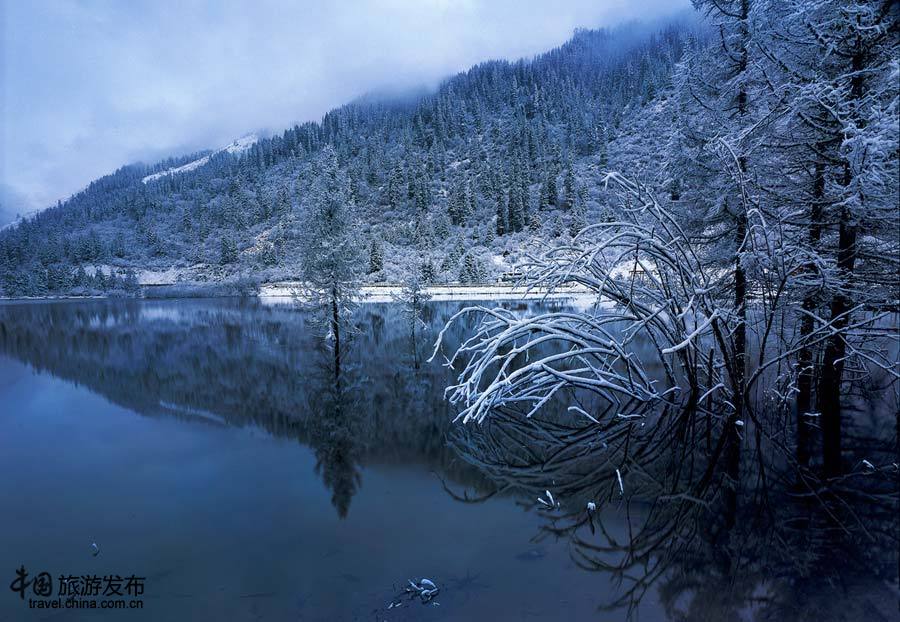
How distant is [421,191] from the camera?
388 ft

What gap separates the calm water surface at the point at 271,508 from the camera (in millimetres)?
5375

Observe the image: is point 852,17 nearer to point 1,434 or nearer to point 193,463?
point 193,463

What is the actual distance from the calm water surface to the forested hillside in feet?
191

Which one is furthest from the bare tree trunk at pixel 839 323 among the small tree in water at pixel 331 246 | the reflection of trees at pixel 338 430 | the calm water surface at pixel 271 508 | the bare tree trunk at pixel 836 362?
the small tree in water at pixel 331 246

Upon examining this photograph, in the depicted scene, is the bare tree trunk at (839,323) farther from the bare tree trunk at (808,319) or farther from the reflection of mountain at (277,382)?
the reflection of mountain at (277,382)

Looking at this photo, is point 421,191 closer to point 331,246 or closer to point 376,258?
point 376,258

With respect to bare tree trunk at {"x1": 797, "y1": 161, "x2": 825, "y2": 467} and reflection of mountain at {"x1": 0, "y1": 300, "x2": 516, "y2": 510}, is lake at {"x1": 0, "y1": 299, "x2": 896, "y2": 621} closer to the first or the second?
reflection of mountain at {"x1": 0, "y1": 300, "x2": 516, "y2": 510}

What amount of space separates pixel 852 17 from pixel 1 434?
22.5 m


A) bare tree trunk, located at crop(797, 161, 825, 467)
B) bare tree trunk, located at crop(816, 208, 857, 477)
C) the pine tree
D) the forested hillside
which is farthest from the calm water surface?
the pine tree

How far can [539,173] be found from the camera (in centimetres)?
11806

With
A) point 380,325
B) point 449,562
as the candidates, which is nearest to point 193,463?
point 449,562

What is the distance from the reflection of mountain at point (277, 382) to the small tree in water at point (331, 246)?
2.95m

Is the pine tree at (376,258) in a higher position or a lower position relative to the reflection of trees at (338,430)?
higher

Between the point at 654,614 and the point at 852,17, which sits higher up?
the point at 852,17
